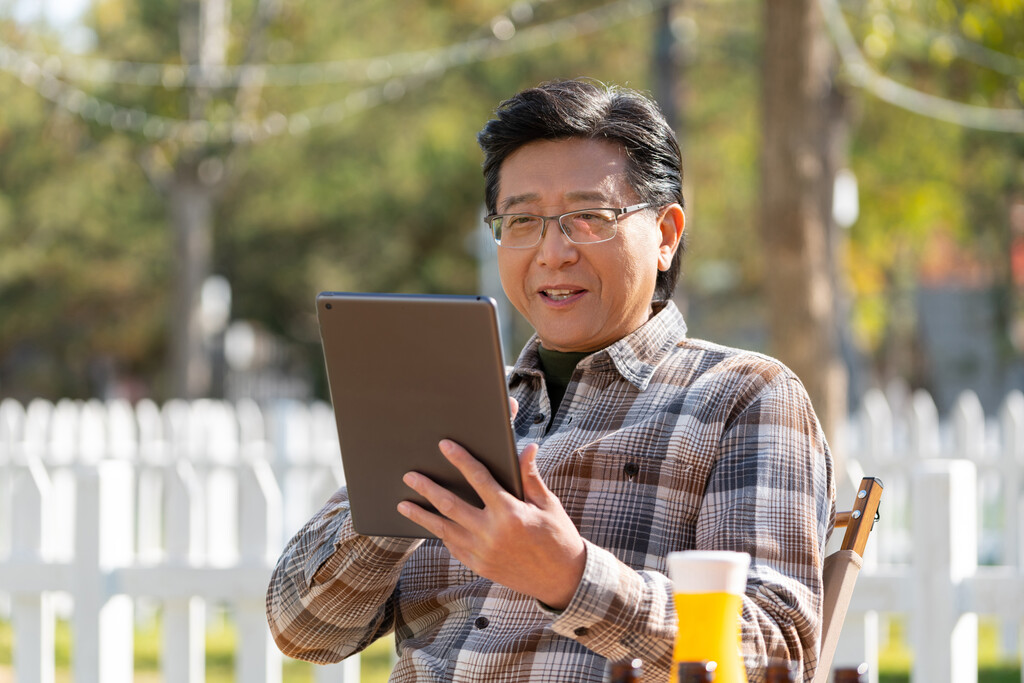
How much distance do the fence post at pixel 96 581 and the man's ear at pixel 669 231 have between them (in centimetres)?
220

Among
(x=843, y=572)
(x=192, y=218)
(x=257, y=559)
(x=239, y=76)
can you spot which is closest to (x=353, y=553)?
(x=843, y=572)

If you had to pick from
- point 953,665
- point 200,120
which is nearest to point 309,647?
point 953,665

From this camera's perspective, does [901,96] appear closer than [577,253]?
No

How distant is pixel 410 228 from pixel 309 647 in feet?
72.3

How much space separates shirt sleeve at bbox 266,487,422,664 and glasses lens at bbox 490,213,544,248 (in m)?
0.56

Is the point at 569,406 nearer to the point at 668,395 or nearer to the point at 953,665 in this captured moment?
the point at 668,395

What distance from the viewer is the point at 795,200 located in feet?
21.5

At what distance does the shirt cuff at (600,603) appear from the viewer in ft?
5.87

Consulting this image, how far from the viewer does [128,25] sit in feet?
57.4

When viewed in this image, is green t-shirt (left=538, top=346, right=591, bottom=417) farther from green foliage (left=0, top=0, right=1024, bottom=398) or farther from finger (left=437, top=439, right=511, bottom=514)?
green foliage (left=0, top=0, right=1024, bottom=398)

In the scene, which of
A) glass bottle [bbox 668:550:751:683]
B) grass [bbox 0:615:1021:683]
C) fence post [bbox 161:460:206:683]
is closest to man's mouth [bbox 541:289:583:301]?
glass bottle [bbox 668:550:751:683]

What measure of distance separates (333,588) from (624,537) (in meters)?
0.52

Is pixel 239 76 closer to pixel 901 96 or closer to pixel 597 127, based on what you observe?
pixel 901 96

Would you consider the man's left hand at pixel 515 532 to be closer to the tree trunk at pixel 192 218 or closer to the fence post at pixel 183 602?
the fence post at pixel 183 602
